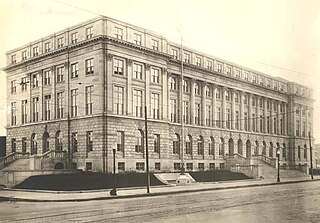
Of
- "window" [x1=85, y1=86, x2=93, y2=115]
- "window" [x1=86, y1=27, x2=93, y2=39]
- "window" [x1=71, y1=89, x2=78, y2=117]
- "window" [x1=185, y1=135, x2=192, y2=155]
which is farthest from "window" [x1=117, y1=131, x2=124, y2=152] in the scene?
"window" [x1=185, y1=135, x2=192, y2=155]

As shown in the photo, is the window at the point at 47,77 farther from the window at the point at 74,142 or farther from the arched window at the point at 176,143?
the arched window at the point at 176,143

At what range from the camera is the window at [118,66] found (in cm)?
3355

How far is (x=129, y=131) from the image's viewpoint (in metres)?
34.2

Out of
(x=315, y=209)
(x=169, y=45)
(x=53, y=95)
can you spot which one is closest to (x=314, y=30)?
(x=315, y=209)

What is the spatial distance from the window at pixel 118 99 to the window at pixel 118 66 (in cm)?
112

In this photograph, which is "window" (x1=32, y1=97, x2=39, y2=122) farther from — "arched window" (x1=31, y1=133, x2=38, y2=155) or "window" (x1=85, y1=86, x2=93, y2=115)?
"window" (x1=85, y1=86, x2=93, y2=115)

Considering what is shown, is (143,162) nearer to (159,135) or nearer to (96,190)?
(159,135)

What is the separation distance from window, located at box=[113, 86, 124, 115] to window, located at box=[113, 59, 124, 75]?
1.12 metres

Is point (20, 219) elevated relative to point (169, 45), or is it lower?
lower

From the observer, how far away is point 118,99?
111ft

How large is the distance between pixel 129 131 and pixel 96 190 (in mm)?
10173

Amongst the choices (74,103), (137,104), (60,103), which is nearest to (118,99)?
(137,104)

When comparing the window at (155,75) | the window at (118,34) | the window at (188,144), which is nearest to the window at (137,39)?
the window at (118,34)

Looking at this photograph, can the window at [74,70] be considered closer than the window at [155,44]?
Yes
